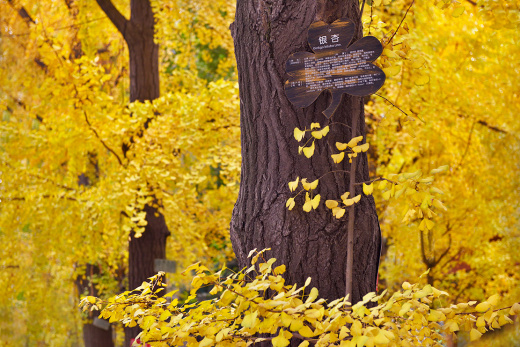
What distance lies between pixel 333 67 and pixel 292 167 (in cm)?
53

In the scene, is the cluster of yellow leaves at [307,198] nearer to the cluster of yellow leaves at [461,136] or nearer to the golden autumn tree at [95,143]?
the golden autumn tree at [95,143]

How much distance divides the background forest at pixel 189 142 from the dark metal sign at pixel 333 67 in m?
3.17

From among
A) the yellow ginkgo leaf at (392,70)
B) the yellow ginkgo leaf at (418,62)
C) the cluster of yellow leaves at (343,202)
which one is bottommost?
the cluster of yellow leaves at (343,202)

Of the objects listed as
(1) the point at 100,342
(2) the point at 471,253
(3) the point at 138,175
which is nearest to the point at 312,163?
(3) the point at 138,175

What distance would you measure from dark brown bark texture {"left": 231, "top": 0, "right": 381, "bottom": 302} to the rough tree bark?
4.45m

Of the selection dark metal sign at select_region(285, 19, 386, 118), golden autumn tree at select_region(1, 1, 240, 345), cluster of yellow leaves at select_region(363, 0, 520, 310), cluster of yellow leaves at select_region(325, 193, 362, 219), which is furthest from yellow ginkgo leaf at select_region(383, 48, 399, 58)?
cluster of yellow leaves at select_region(363, 0, 520, 310)

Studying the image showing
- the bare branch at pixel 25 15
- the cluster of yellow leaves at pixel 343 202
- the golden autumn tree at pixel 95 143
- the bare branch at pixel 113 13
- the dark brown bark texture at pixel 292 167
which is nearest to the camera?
the cluster of yellow leaves at pixel 343 202

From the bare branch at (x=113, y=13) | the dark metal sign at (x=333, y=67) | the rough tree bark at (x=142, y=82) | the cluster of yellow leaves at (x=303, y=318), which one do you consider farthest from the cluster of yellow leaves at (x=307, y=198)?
the bare branch at (x=113, y=13)

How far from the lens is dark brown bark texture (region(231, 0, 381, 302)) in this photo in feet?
8.54

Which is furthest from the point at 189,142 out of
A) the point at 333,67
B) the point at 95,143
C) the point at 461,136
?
the point at 461,136

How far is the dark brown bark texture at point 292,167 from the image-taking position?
2.60 metres

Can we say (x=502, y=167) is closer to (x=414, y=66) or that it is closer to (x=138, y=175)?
(x=138, y=175)

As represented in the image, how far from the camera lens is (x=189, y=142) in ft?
21.5

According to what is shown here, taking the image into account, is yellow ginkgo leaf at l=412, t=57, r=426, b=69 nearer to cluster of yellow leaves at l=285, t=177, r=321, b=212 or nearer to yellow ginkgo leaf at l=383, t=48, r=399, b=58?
yellow ginkgo leaf at l=383, t=48, r=399, b=58
